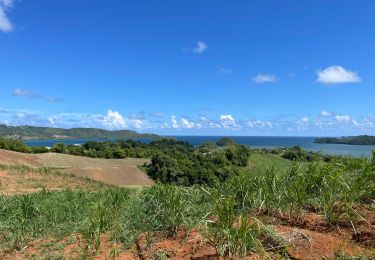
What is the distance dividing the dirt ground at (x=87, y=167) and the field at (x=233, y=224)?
4139cm

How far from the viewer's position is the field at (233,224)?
4559mm

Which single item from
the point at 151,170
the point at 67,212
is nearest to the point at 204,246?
the point at 67,212

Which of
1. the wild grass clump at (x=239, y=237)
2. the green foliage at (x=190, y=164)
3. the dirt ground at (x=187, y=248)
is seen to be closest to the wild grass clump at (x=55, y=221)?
the dirt ground at (x=187, y=248)

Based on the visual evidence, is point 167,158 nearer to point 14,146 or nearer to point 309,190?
point 14,146

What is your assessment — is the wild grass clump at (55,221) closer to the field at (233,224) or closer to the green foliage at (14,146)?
the field at (233,224)

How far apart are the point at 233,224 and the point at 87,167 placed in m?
52.9

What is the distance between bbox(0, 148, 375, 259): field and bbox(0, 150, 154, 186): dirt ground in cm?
4139

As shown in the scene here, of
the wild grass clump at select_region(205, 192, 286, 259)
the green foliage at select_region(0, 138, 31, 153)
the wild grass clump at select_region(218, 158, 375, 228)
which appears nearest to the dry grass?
the wild grass clump at select_region(218, 158, 375, 228)

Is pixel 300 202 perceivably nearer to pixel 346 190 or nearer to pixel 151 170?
pixel 346 190

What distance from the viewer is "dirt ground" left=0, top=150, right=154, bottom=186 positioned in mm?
49656

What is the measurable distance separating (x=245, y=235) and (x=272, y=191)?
6.17ft

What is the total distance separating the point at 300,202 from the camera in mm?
5531

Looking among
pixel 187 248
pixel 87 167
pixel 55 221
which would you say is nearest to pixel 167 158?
pixel 87 167

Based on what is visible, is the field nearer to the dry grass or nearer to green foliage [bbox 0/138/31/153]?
the dry grass
